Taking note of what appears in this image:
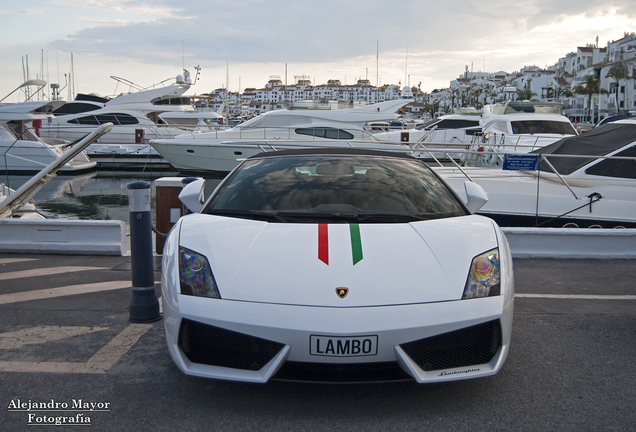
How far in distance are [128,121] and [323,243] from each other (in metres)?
29.8

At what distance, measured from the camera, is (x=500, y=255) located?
2.88 meters

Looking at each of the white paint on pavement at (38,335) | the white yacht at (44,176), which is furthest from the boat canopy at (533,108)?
the white paint on pavement at (38,335)

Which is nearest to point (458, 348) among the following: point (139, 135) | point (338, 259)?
point (338, 259)

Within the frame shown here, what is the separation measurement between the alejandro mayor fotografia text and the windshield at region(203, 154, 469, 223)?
132 cm

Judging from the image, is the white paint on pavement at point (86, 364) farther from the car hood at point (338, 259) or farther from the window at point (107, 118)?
the window at point (107, 118)

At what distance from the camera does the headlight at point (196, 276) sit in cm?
259

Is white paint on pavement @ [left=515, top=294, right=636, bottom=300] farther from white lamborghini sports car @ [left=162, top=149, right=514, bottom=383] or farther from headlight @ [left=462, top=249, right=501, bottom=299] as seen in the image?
headlight @ [left=462, top=249, right=501, bottom=299]

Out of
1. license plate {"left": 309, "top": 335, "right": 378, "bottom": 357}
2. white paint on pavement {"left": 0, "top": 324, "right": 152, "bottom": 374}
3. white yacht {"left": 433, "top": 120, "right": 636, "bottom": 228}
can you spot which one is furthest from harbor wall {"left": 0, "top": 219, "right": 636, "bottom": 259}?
license plate {"left": 309, "top": 335, "right": 378, "bottom": 357}

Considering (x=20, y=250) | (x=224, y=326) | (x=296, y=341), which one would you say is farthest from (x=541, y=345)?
(x=20, y=250)

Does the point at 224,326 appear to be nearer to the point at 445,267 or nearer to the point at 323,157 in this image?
the point at 445,267

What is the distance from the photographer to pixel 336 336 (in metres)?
2.34

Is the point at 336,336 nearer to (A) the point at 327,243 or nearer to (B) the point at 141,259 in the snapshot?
(A) the point at 327,243

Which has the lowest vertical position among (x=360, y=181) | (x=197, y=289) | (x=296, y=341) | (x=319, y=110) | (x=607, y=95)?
(x=296, y=341)

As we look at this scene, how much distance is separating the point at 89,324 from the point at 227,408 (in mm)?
1721
